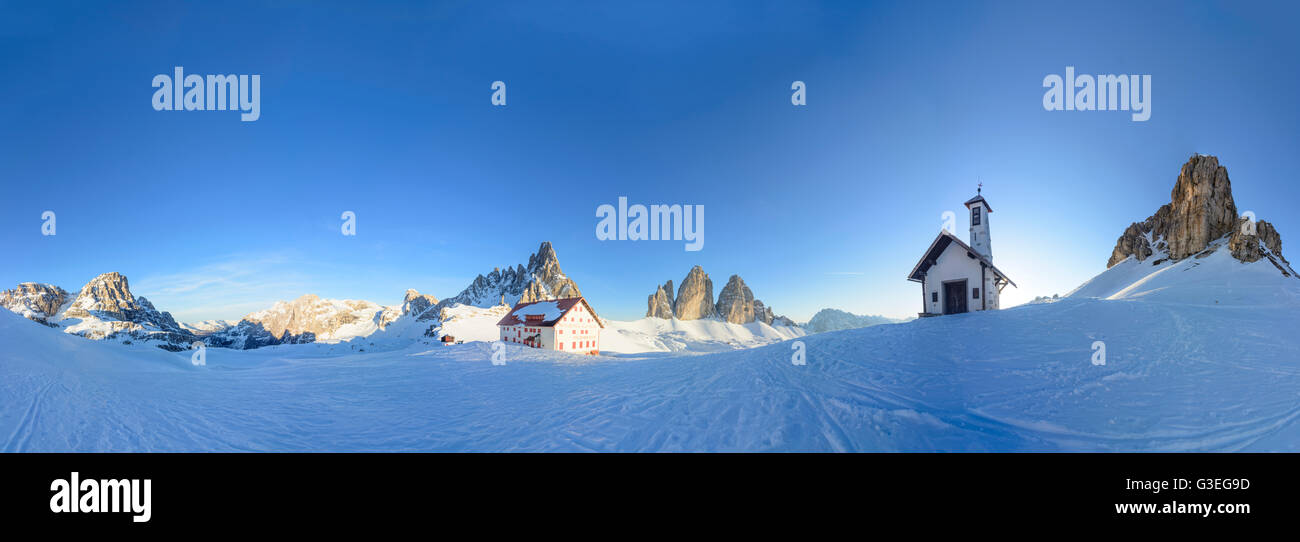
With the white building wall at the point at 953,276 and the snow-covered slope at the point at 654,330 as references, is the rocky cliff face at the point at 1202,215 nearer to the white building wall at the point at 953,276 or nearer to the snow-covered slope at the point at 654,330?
the white building wall at the point at 953,276

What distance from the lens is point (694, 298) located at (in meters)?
174

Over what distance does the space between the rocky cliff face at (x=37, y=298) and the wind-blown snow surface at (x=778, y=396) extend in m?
276

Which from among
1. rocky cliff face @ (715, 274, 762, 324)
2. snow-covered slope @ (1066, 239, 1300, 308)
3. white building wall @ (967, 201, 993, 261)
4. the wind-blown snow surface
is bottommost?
rocky cliff face @ (715, 274, 762, 324)

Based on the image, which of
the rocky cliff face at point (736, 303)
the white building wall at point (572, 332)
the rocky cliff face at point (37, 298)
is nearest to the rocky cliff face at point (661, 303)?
the rocky cliff face at point (736, 303)

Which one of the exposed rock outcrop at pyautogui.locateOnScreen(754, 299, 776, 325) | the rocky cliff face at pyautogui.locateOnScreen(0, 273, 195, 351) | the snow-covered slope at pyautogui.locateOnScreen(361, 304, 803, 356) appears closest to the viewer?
the snow-covered slope at pyautogui.locateOnScreen(361, 304, 803, 356)

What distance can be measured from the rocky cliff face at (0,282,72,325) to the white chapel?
29693 centimetres

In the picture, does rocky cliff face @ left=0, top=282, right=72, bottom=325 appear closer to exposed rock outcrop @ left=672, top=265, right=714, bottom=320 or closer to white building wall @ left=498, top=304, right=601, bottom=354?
exposed rock outcrop @ left=672, top=265, right=714, bottom=320

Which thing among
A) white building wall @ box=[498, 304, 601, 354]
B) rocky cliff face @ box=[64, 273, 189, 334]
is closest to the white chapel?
white building wall @ box=[498, 304, 601, 354]

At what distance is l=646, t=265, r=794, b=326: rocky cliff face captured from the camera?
174m

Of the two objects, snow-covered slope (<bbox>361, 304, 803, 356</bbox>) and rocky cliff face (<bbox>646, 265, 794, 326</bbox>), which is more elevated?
rocky cliff face (<bbox>646, 265, 794, 326</bbox>)

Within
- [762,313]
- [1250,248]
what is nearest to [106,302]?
[762,313]
